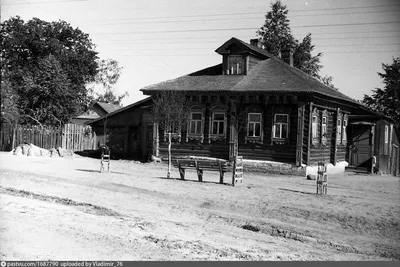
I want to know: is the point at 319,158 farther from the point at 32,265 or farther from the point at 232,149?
the point at 32,265

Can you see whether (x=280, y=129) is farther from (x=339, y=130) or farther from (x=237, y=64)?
(x=339, y=130)

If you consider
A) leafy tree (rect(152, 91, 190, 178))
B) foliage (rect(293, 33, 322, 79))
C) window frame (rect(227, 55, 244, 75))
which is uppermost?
foliage (rect(293, 33, 322, 79))

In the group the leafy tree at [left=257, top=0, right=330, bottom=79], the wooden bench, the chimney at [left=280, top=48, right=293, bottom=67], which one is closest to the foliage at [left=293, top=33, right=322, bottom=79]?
the leafy tree at [left=257, top=0, right=330, bottom=79]

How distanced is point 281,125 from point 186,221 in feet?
52.2

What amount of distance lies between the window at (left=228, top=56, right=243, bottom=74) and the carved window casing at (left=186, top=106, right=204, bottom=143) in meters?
3.60

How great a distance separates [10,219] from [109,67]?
3638 cm

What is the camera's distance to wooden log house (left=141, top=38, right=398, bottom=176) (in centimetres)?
2483

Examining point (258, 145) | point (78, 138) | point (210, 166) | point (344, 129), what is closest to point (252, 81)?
point (258, 145)

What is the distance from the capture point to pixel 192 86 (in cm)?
2752

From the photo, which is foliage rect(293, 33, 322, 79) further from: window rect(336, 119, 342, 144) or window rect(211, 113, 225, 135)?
window rect(211, 113, 225, 135)

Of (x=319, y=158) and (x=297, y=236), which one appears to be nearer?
(x=297, y=236)

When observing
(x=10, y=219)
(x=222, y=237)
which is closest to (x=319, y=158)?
(x=222, y=237)

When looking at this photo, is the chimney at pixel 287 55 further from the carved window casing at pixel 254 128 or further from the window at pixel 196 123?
the window at pixel 196 123

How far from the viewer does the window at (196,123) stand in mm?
27531
